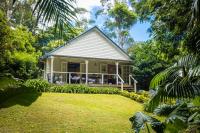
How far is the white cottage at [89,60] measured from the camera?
82.7 ft

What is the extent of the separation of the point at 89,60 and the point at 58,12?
23.1m

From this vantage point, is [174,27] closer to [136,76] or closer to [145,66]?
[145,66]

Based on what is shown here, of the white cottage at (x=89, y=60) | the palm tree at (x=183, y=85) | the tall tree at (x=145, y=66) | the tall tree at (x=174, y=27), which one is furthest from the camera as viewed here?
the tall tree at (x=145, y=66)

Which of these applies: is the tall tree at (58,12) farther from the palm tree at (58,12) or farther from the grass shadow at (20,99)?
the grass shadow at (20,99)

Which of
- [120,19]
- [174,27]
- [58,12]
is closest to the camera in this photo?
[58,12]

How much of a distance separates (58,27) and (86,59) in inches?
875

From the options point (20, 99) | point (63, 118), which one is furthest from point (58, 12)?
point (63, 118)

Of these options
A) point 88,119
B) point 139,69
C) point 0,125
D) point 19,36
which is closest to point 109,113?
point 88,119

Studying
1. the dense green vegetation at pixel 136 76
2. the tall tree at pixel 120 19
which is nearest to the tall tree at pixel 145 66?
the dense green vegetation at pixel 136 76

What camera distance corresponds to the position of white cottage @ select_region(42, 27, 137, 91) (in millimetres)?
25219

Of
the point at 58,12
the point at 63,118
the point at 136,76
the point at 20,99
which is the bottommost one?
the point at 63,118

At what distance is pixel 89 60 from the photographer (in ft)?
87.4

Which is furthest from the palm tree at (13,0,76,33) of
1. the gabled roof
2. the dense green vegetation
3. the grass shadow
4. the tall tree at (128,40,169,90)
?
the tall tree at (128,40,169,90)

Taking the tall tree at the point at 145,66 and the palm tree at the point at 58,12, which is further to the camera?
the tall tree at the point at 145,66
